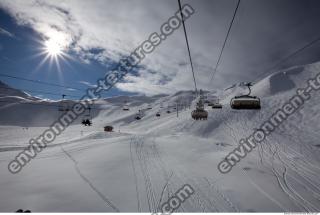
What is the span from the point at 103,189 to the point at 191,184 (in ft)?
15.9

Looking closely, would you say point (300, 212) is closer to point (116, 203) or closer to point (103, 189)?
point (116, 203)

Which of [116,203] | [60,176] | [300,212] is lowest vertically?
[300,212]

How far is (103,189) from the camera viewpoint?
32.8ft

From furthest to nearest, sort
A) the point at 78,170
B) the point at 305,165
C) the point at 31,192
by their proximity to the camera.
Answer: the point at 305,165
the point at 78,170
the point at 31,192

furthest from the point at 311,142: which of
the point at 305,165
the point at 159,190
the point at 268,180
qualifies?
the point at 159,190

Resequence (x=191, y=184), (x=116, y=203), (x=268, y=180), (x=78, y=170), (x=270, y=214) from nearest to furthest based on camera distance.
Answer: (x=270, y=214) < (x=116, y=203) < (x=191, y=184) < (x=268, y=180) < (x=78, y=170)

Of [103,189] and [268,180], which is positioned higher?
[103,189]

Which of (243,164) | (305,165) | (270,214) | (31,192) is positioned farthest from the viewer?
(305,165)

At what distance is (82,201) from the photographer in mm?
8758

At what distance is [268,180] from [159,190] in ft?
23.0

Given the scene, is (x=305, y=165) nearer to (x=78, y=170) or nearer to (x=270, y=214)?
(x=270, y=214)

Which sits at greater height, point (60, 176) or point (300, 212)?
point (60, 176)

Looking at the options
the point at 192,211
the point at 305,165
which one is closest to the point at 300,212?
the point at 192,211

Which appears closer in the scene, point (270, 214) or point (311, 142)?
point (270, 214)
